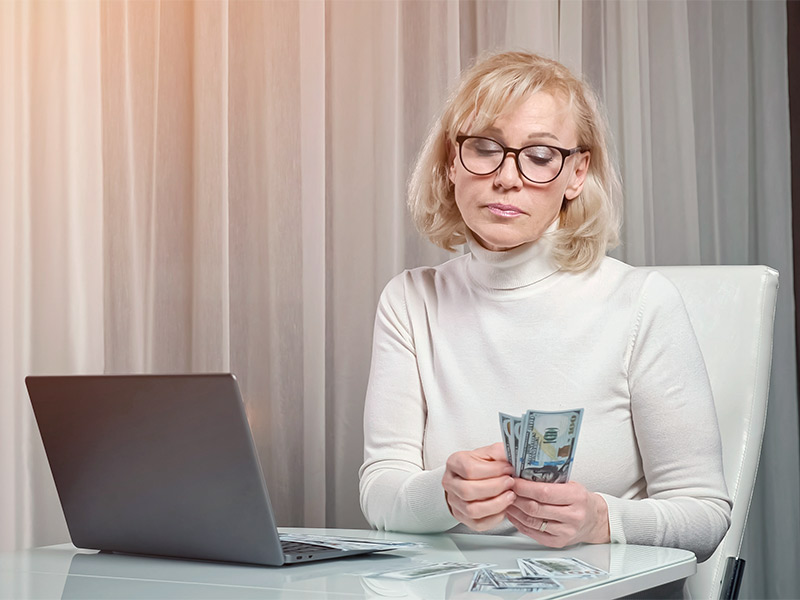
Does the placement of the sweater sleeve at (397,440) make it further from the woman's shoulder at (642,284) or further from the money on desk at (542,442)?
the woman's shoulder at (642,284)

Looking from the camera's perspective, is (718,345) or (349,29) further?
(349,29)

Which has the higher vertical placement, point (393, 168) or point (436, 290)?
point (393, 168)

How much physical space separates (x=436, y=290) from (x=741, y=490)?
1.85 ft

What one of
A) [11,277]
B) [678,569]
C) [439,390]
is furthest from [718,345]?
[11,277]

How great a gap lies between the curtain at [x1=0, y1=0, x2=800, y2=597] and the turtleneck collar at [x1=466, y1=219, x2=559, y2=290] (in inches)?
20.6

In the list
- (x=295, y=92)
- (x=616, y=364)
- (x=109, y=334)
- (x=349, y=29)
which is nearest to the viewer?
(x=616, y=364)

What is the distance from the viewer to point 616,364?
139 centimetres

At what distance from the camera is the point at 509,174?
1.43 m

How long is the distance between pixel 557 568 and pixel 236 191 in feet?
3.83

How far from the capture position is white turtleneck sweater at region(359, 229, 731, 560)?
1308mm

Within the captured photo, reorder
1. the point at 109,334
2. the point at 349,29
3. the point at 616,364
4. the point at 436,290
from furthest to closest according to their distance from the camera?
the point at 349,29, the point at 109,334, the point at 436,290, the point at 616,364

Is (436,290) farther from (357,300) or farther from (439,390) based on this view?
(357,300)

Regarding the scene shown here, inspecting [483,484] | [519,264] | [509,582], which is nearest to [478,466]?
[483,484]

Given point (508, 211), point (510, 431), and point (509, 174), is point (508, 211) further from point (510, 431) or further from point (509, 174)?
A: point (510, 431)
